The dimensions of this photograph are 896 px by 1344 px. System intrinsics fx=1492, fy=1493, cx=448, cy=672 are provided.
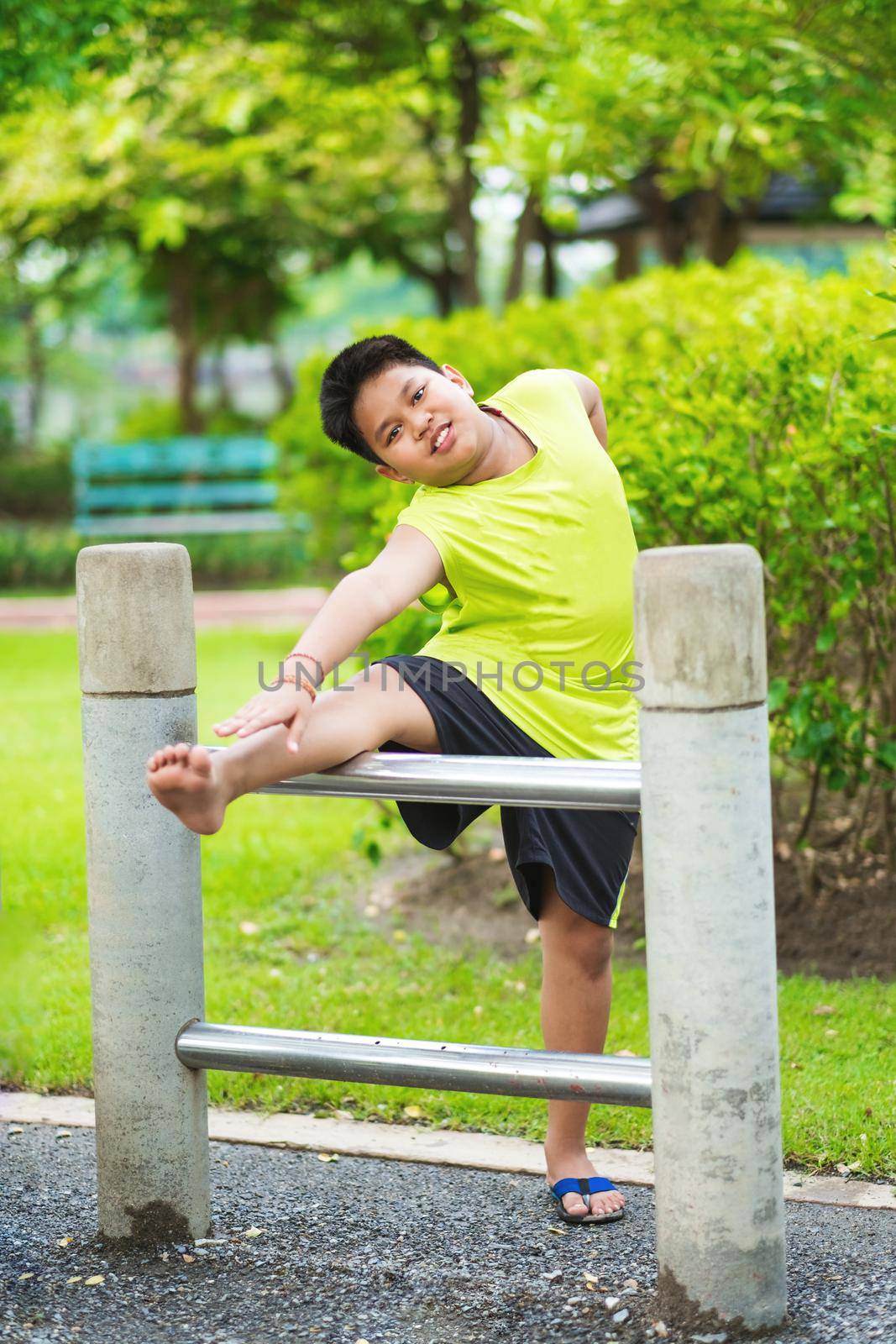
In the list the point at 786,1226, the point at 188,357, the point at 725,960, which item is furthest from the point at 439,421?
the point at 188,357

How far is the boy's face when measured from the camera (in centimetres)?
252

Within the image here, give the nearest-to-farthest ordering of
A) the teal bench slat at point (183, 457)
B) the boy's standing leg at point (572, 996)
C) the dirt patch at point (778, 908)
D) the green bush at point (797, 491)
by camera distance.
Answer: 1. the boy's standing leg at point (572, 996)
2. the green bush at point (797, 491)
3. the dirt patch at point (778, 908)
4. the teal bench slat at point (183, 457)

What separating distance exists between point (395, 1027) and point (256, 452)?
13.4 m

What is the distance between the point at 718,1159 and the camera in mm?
2143

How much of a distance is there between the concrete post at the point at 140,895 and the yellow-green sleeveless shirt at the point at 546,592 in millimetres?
455

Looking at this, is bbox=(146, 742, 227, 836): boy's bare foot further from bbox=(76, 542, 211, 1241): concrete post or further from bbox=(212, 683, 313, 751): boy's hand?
bbox=(76, 542, 211, 1241): concrete post

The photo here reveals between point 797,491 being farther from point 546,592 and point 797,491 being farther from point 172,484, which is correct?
point 172,484

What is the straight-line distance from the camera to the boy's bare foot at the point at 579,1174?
265 centimetres

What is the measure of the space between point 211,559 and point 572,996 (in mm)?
12216

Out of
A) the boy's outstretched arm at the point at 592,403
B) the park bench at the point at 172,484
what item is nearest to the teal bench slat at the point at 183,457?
the park bench at the point at 172,484

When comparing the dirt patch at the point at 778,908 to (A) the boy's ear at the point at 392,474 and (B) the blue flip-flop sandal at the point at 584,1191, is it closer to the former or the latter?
(B) the blue flip-flop sandal at the point at 584,1191

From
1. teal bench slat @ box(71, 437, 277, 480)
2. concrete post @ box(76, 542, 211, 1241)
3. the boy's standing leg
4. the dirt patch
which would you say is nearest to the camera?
concrete post @ box(76, 542, 211, 1241)

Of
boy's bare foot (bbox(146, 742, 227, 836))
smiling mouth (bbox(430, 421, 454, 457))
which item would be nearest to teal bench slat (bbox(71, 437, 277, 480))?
smiling mouth (bbox(430, 421, 454, 457))

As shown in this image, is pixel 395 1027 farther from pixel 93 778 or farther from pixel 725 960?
pixel 725 960
